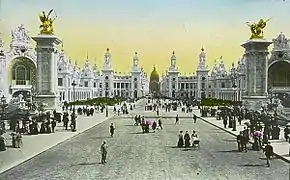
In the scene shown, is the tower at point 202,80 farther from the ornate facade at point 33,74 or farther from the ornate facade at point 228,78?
the ornate facade at point 33,74

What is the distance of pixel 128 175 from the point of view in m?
14.9

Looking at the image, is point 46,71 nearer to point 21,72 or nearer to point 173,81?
point 21,72

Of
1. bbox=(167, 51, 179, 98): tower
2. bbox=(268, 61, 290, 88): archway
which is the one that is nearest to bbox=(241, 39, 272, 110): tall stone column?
bbox=(268, 61, 290, 88): archway

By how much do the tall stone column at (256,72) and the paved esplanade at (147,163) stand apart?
19991mm

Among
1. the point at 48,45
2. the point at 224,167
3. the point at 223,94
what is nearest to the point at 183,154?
the point at 224,167

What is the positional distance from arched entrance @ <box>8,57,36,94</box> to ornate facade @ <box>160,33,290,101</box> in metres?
18.3

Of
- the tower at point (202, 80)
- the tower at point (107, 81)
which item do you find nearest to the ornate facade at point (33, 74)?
the tower at point (107, 81)

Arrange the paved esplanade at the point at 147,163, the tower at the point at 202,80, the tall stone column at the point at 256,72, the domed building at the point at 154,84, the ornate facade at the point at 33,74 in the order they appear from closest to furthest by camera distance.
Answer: the paved esplanade at the point at 147,163, the tall stone column at the point at 256,72, the ornate facade at the point at 33,74, the tower at the point at 202,80, the domed building at the point at 154,84

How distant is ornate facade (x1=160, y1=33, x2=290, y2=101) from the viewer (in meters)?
56.3

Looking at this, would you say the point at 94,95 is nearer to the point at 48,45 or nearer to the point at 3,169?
the point at 48,45

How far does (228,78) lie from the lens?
8450cm

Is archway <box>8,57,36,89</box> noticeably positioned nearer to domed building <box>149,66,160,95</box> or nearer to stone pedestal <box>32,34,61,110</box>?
stone pedestal <box>32,34,61,110</box>

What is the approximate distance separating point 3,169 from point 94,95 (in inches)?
3109

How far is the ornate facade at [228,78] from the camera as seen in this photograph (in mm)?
56344
